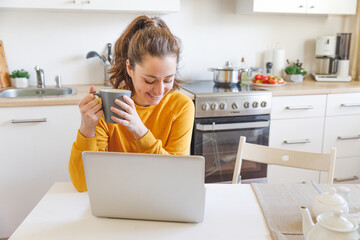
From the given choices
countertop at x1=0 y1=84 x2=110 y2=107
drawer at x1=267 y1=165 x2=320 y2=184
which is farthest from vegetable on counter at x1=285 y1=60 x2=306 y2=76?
countertop at x1=0 y1=84 x2=110 y2=107

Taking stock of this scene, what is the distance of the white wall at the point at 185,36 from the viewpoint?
2631 mm

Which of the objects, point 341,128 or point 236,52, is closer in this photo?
point 341,128

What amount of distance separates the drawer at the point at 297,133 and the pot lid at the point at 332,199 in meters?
1.58

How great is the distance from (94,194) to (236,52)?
2.34 metres

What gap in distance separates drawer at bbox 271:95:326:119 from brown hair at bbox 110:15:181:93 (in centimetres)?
141

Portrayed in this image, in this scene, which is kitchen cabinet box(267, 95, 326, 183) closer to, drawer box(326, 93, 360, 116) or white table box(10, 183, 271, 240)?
drawer box(326, 93, 360, 116)

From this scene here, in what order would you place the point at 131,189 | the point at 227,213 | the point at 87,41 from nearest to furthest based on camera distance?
the point at 131,189
the point at 227,213
the point at 87,41

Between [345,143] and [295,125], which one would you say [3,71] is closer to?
[295,125]

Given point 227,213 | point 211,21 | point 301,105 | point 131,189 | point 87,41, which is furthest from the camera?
point 211,21

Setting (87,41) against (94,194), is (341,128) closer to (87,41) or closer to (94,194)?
(87,41)

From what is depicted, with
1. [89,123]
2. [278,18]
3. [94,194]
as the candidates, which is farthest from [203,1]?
[94,194]

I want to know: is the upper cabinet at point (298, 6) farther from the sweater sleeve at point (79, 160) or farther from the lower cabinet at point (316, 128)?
the sweater sleeve at point (79, 160)

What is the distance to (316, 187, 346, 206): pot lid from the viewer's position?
966 millimetres

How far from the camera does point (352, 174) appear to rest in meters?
2.84
